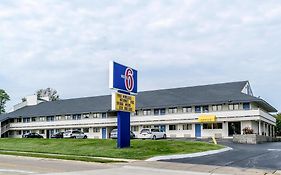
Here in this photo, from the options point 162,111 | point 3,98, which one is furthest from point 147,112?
point 3,98

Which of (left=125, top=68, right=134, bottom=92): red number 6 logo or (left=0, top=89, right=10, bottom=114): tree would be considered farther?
(left=0, top=89, right=10, bottom=114): tree

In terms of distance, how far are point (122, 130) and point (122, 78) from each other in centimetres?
381

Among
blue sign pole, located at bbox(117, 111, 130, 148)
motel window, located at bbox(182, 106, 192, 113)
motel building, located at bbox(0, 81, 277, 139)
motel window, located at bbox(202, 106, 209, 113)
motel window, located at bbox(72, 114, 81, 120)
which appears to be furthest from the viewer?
motel window, located at bbox(72, 114, 81, 120)

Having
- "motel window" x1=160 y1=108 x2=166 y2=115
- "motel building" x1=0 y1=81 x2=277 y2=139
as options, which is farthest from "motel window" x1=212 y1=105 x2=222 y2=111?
"motel window" x1=160 y1=108 x2=166 y2=115

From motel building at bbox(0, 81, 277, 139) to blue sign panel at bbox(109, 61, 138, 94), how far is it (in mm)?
25581

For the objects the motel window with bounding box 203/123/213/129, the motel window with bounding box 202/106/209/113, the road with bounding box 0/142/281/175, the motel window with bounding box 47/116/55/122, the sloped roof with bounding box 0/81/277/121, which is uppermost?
the sloped roof with bounding box 0/81/277/121

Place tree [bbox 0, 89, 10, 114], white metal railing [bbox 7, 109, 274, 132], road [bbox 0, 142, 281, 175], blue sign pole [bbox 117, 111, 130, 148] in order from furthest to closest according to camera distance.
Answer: tree [bbox 0, 89, 10, 114] < white metal railing [bbox 7, 109, 274, 132] < blue sign pole [bbox 117, 111, 130, 148] < road [bbox 0, 142, 281, 175]

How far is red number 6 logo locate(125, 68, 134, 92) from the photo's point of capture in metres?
29.0

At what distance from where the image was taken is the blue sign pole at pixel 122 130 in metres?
27.8

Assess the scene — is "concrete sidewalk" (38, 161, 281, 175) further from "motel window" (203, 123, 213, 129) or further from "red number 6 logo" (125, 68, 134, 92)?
"motel window" (203, 123, 213, 129)

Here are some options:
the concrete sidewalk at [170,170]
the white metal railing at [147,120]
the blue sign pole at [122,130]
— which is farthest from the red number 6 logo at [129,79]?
the white metal railing at [147,120]

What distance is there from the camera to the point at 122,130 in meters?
28.0

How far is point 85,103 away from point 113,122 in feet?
34.3

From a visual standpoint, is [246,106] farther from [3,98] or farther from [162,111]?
[3,98]
